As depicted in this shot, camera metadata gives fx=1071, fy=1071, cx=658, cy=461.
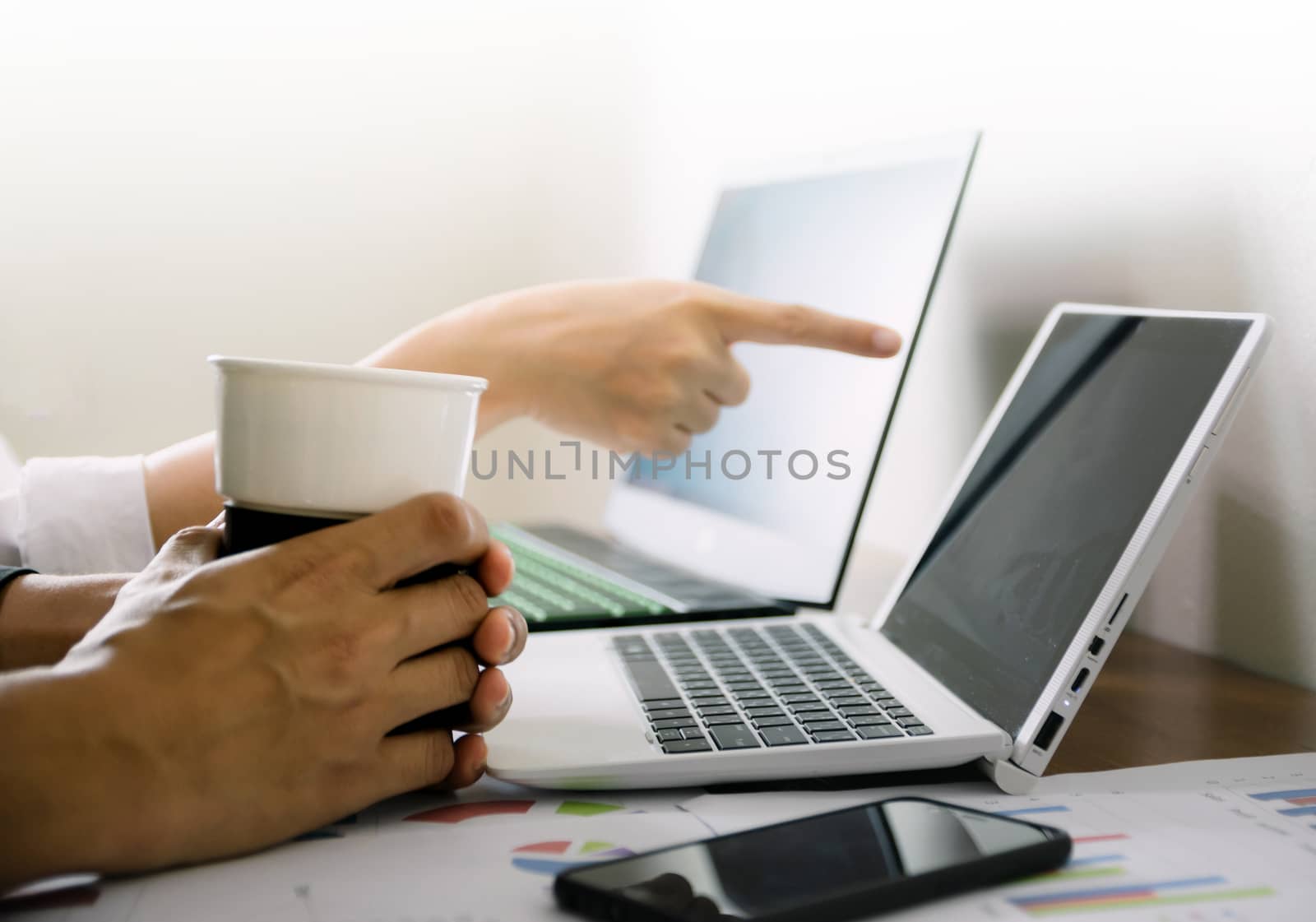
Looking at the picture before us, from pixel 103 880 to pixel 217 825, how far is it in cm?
4

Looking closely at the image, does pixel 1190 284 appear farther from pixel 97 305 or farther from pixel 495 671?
pixel 97 305

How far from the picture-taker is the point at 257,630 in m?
0.38

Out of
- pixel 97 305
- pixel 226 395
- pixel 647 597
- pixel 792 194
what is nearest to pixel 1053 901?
pixel 226 395

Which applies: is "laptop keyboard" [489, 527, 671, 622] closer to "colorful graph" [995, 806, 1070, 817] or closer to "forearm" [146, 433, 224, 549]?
"forearm" [146, 433, 224, 549]

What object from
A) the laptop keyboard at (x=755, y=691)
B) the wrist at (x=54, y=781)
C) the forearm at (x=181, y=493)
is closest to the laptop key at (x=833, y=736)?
the laptop keyboard at (x=755, y=691)

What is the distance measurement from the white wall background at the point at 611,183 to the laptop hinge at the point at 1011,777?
0.29 m

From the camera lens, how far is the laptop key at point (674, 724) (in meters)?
0.46

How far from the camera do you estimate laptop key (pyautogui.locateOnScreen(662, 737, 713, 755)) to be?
0.43m

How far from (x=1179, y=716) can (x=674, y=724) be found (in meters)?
0.30

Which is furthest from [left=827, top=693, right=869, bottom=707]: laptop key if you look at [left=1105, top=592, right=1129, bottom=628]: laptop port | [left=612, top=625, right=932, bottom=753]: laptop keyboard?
[left=1105, top=592, right=1129, bottom=628]: laptop port

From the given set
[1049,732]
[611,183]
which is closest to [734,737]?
[1049,732]

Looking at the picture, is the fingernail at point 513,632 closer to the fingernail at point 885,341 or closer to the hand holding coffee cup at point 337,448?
the hand holding coffee cup at point 337,448

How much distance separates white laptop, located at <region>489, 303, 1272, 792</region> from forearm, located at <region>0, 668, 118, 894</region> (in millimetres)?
145

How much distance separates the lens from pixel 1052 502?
1.79 feet
